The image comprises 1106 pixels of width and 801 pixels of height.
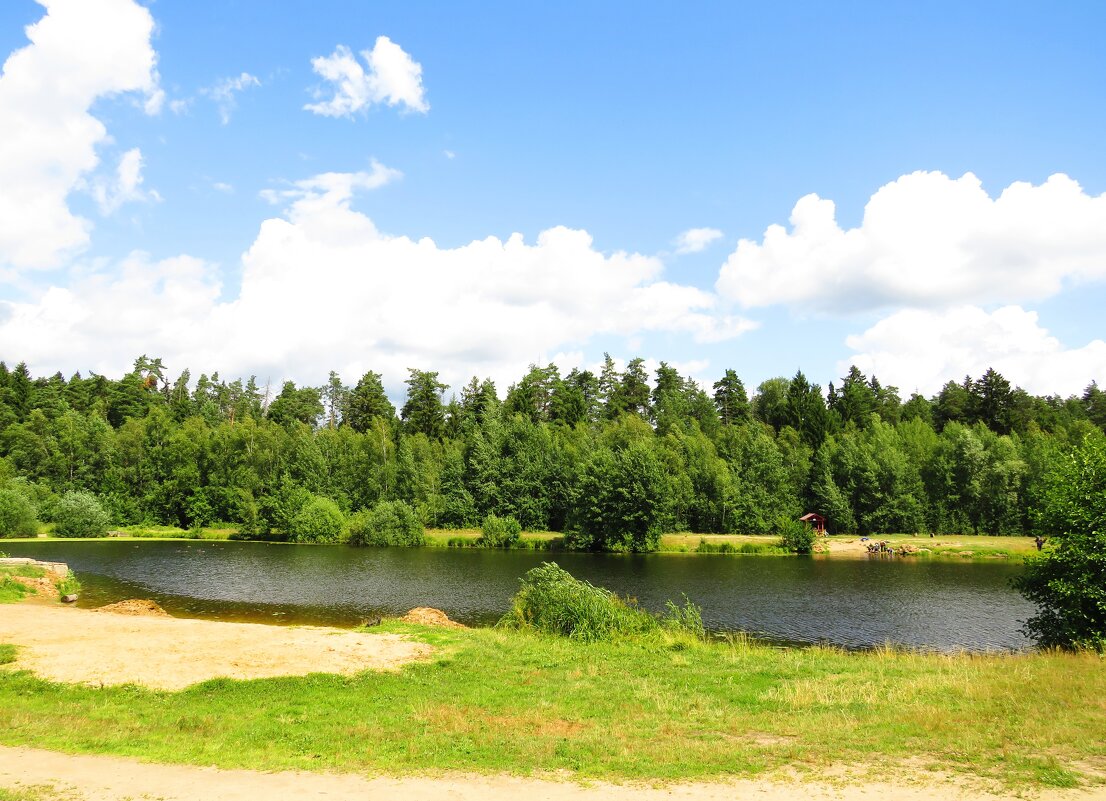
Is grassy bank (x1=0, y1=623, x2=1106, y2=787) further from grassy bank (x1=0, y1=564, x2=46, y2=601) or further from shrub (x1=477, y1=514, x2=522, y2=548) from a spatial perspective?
shrub (x1=477, y1=514, x2=522, y2=548)

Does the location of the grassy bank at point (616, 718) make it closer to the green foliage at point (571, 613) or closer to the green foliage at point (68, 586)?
the green foliage at point (571, 613)

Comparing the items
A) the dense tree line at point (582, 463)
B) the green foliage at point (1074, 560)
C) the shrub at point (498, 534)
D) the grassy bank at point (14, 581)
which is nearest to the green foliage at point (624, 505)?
the dense tree line at point (582, 463)

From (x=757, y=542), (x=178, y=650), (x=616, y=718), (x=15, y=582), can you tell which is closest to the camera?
(x=616, y=718)

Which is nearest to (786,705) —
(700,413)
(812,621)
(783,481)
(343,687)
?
(343,687)

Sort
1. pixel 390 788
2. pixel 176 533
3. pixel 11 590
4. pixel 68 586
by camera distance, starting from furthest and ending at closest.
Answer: pixel 176 533 → pixel 68 586 → pixel 11 590 → pixel 390 788

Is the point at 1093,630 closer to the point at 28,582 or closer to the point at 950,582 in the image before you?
the point at 950,582

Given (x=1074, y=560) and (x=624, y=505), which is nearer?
(x=1074, y=560)

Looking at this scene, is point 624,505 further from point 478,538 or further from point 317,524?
point 317,524

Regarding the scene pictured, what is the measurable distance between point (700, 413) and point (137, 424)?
9612cm

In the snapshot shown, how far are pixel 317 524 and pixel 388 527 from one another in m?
10.5

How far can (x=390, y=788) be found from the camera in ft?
34.2

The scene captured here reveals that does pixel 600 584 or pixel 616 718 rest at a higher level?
pixel 616 718

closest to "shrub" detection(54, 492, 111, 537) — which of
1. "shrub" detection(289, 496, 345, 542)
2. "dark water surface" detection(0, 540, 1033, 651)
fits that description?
"dark water surface" detection(0, 540, 1033, 651)

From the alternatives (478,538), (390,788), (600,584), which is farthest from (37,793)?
(478,538)
